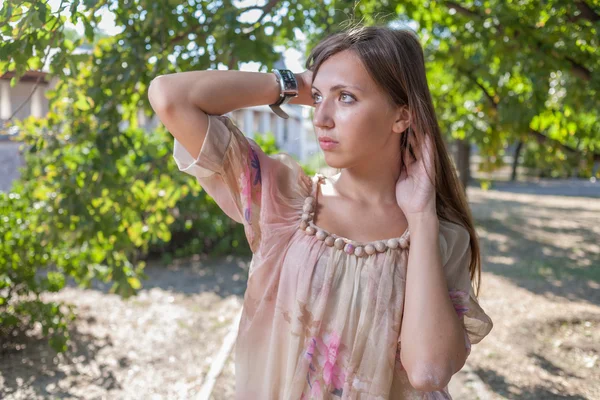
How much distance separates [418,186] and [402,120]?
0.67ft

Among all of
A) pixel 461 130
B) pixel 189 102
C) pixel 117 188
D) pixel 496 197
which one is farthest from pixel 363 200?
pixel 496 197

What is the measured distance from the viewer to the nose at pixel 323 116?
1.67 metres

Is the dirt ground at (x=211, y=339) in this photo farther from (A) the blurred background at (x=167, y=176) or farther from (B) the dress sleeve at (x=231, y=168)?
(B) the dress sleeve at (x=231, y=168)

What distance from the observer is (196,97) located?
165 cm

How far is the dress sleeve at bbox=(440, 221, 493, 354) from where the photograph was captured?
1.73 metres

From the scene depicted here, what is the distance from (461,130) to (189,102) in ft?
18.7

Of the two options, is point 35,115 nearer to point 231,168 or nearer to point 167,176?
point 167,176

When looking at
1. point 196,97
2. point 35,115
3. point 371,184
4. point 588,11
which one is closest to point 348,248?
point 371,184

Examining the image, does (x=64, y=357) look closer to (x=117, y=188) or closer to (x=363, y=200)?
(x=117, y=188)

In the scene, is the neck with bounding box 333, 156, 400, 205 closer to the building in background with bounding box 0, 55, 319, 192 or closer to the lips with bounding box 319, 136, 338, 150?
the lips with bounding box 319, 136, 338, 150

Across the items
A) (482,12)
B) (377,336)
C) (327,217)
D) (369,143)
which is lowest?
(377,336)

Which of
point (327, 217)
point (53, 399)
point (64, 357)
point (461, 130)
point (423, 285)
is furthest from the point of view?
point (461, 130)

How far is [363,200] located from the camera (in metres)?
1.85

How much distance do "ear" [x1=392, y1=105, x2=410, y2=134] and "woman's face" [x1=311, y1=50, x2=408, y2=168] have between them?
0.03 m
